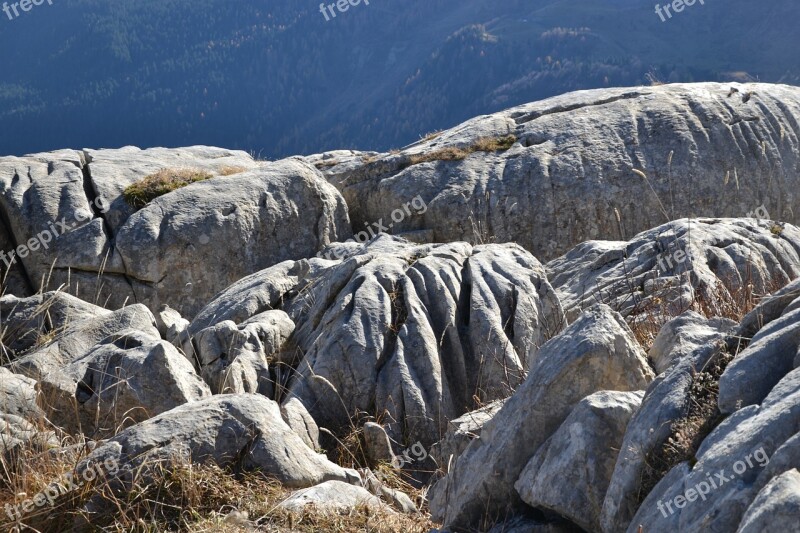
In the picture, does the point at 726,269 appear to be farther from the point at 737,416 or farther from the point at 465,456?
the point at 737,416

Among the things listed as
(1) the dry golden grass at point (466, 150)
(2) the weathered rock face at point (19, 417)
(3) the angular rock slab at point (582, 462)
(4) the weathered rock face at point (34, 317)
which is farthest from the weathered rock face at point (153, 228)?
(3) the angular rock slab at point (582, 462)

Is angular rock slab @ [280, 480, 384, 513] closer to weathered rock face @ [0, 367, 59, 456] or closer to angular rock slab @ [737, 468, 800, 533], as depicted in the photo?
weathered rock face @ [0, 367, 59, 456]

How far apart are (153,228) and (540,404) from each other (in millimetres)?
14651

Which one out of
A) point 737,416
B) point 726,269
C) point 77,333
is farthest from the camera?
point 726,269

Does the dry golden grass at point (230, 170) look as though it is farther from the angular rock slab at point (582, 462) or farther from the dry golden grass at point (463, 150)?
the angular rock slab at point (582, 462)

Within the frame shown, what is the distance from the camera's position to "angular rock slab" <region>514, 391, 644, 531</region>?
224 inches

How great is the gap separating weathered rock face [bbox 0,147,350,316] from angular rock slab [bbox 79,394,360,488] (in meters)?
11.5

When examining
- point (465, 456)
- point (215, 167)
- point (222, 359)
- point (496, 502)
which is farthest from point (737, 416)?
point (215, 167)

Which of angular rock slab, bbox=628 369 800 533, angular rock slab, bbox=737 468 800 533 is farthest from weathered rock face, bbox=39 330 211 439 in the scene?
angular rock slab, bbox=737 468 800 533

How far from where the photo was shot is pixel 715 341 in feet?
19.4

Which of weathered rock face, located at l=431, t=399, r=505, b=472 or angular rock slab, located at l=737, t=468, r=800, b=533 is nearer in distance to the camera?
angular rock slab, located at l=737, t=468, r=800, b=533

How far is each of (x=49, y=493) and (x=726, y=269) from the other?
9760mm
